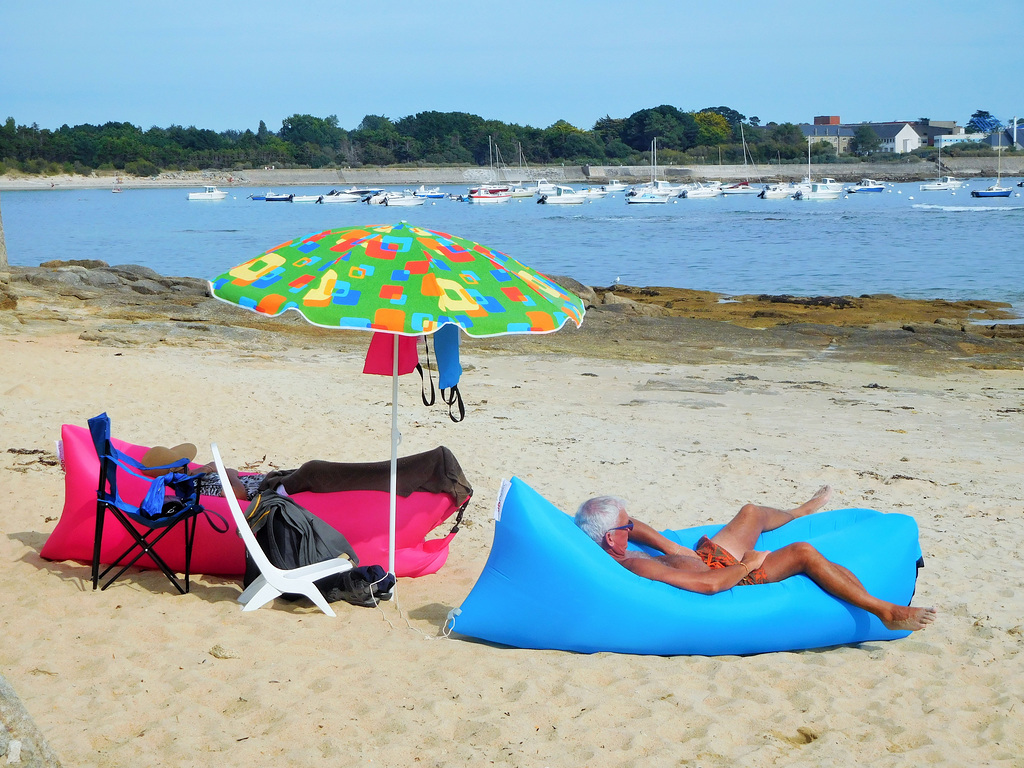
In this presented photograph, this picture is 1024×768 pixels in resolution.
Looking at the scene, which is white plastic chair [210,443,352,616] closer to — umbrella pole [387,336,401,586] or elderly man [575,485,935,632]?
umbrella pole [387,336,401,586]

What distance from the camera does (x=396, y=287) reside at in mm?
3820

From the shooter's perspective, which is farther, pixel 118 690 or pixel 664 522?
pixel 664 522

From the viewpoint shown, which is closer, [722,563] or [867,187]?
[722,563]

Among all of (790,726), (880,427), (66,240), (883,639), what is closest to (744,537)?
(883,639)

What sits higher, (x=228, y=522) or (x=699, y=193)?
(x=699, y=193)

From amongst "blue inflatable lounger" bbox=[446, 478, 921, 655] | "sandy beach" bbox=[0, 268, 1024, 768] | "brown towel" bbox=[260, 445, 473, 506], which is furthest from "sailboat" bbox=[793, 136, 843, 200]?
"blue inflatable lounger" bbox=[446, 478, 921, 655]

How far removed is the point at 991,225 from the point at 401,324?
155 feet

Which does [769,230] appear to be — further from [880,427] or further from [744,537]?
[744,537]

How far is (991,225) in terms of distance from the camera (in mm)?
44562

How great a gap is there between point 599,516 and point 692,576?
469 millimetres

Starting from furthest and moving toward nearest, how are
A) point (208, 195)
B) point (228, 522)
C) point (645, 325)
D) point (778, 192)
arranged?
1. point (208, 195)
2. point (778, 192)
3. point (645, 325)
4. point (228, 522)

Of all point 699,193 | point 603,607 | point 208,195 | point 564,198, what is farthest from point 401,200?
point 603,607

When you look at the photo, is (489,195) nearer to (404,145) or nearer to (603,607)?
(404,145)

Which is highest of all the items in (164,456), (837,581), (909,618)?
(164,456)
